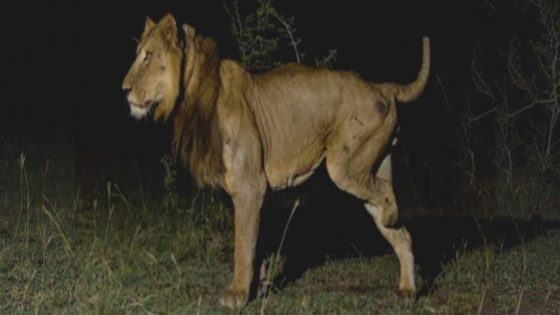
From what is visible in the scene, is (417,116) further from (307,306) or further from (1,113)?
(307,306)

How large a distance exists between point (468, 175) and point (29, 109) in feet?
22.1

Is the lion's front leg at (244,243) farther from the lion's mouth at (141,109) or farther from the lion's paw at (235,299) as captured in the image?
the lion's mouth at (141,109)

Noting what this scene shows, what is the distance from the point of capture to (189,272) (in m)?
6.25

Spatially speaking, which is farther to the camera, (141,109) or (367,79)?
(367,79)

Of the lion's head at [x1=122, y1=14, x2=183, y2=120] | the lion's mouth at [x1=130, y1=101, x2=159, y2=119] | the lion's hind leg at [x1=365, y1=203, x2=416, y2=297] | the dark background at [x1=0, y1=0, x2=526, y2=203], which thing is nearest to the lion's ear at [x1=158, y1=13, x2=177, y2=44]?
the lion's head at [x1=122, y1=14, x2=183, y2=120]

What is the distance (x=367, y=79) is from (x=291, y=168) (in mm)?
4874

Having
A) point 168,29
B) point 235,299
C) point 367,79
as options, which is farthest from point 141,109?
point 367,79

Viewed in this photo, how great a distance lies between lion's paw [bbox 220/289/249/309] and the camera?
5.24 meters

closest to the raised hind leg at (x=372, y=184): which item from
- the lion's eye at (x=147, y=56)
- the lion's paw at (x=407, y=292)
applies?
the lion's paw at (x=407, y=292)

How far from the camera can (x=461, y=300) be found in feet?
19.0

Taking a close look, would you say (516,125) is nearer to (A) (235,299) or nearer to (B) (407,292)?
(B) (407,292)

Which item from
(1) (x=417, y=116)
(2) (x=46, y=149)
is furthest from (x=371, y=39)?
(2) (x=46, y=149)

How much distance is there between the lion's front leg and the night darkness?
63.9 inches

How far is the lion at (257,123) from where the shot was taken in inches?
208
